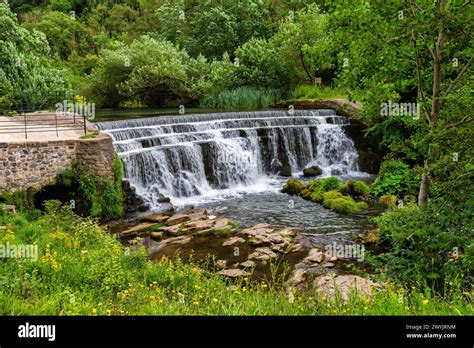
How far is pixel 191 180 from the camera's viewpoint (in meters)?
17.0

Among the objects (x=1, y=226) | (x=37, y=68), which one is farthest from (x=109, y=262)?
(x=37, y=68)

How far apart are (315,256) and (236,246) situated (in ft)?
6.61

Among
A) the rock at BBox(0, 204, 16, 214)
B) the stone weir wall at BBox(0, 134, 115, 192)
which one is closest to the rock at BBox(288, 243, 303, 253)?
the stone weir wall at BBox(0, 134, 115, 192)

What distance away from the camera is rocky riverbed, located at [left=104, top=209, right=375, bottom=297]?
388 inches

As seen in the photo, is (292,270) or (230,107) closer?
(292,270)

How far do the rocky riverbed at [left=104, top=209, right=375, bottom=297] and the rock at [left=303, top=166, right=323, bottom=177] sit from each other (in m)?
6.65

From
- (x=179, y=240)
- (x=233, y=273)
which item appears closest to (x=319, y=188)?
(x=179, y=240)

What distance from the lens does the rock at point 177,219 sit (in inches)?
524

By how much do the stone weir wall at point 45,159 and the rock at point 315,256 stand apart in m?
6.69

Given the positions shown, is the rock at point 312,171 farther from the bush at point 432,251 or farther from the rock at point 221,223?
the bush at point 432,251

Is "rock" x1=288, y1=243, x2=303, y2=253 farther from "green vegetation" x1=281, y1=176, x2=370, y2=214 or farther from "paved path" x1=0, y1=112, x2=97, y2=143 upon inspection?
"paved path" x1=0, y1=112, x2=97, y2=143
